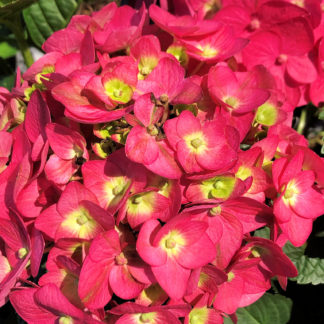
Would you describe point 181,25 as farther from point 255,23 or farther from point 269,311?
point 269,311

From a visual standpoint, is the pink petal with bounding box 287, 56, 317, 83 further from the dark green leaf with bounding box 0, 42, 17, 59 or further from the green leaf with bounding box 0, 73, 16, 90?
the dark green leaf with bounding box 0, 42, 17, 59

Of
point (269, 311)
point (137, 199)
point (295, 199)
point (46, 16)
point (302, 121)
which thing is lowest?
point (269, 311)

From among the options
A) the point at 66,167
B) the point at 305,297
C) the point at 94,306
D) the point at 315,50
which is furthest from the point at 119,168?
the point at 305,297

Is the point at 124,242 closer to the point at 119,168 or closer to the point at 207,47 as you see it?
the point at 119,168

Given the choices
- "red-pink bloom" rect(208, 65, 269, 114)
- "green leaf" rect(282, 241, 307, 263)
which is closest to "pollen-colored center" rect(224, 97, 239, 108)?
"red-pink bloom" rect(208, 65, 269, 114)

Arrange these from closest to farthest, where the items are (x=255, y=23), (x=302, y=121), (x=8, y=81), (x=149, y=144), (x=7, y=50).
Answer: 1. (x=149, y=144)
2. (x=255, y=23)
3. (x=302, y=121)
4. (x=8, y=81)
5. (x=7, y=50)

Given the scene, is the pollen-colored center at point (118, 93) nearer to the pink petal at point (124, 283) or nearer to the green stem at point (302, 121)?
the pink petal at point (124, 283)

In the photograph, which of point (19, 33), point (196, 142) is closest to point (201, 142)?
point (196, 142)
